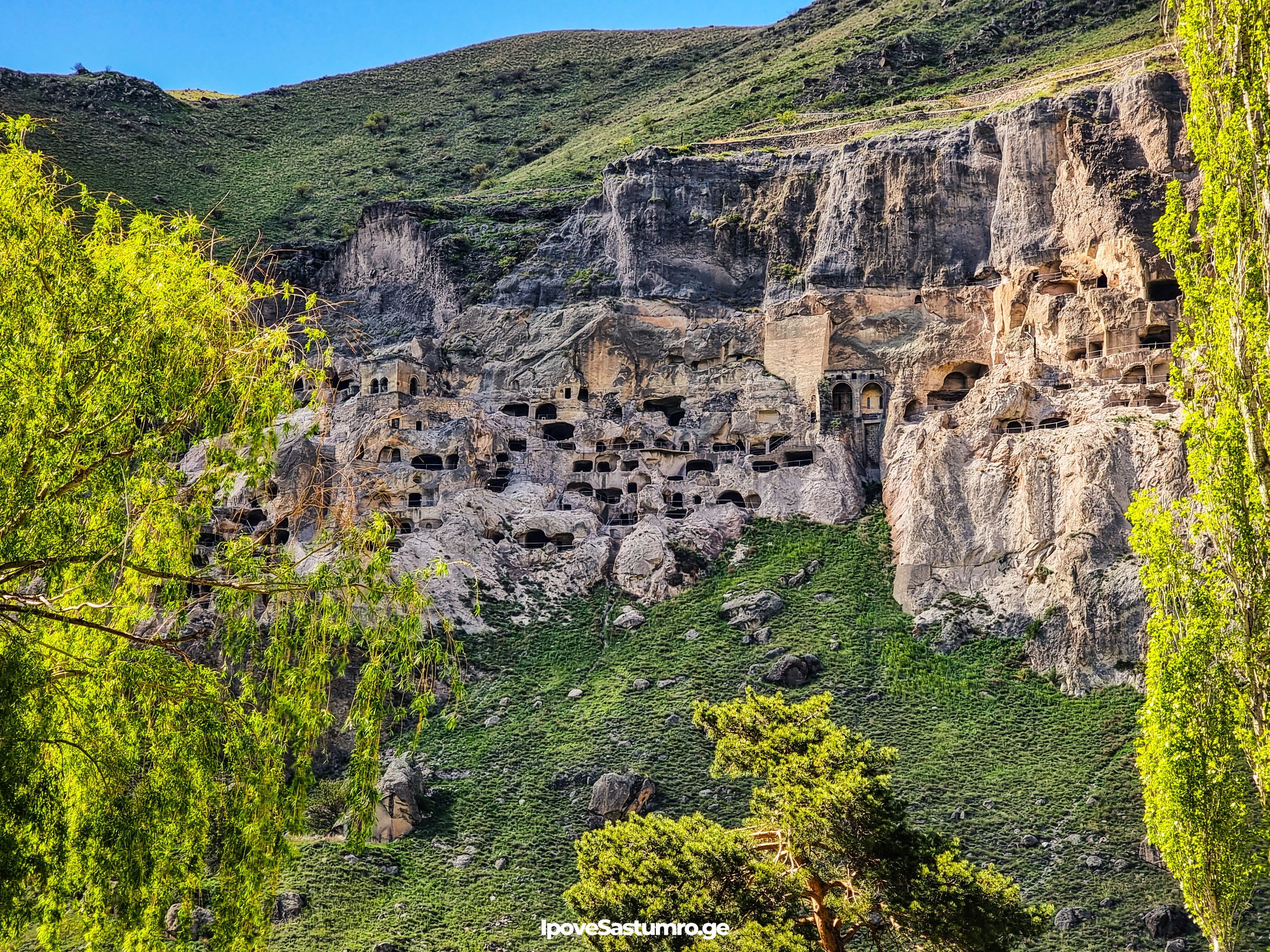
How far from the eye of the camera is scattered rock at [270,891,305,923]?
2970 centimetres

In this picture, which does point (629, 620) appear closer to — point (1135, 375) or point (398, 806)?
point (398, 806)

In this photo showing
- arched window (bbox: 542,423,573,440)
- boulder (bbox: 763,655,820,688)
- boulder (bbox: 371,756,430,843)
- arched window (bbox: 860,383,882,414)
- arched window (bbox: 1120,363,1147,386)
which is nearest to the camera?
boulder (bbox: 371,756,430,843)

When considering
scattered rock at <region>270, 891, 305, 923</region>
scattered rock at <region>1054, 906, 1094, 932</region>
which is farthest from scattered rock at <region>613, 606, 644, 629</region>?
scattered rock at <region>1054, 906, 1094, 932</region>

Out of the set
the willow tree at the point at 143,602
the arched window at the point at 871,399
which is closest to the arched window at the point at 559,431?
the arched window at the point at 871,399

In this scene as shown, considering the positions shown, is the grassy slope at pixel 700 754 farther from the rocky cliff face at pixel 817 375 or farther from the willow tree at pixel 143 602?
the willow tree at pixel 143 602

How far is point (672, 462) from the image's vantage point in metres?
53.5

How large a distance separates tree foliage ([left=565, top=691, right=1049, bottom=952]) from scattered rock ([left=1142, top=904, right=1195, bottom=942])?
7223 millimetres

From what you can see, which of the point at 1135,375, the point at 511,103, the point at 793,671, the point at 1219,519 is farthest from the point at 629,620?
the point at 511,103

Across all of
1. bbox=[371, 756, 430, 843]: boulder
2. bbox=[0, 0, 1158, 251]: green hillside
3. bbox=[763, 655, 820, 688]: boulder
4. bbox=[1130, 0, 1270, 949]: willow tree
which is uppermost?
bbox=[0, 0, 1158, 251]: green hillside

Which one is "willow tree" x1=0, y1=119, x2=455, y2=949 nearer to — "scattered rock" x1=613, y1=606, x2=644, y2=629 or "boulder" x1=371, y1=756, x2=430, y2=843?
"boulder" x1=371, y1=756, x2=430, y2=843

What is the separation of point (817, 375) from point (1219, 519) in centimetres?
4042

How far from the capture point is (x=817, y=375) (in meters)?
53.7

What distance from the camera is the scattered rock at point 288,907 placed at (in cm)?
2970

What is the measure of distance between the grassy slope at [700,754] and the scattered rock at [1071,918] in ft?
0.83
